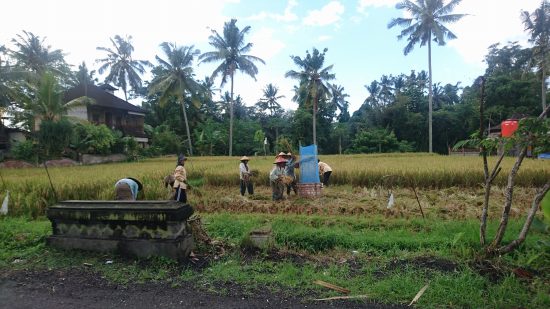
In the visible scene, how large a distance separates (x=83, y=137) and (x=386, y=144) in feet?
102

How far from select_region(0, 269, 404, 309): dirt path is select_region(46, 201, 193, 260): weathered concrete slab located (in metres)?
0.71

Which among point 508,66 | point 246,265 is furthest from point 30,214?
point 508,66

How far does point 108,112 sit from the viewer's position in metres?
32.2

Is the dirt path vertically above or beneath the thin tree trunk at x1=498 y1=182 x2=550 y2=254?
beneath

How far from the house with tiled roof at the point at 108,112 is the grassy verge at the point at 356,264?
2683cm

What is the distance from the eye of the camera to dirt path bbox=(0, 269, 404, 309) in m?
3.48

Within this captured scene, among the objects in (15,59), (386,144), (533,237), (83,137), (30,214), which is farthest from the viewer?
(386,144)

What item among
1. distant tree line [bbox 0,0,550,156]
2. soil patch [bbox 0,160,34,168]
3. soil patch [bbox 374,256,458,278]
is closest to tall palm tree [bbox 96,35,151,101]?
distant tree line [bbox 0,0,550,156]

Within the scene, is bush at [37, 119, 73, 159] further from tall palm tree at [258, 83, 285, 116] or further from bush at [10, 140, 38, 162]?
tall palm tree at [258, 83, 285, 116]

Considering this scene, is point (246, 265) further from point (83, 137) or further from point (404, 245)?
point (83, 137)

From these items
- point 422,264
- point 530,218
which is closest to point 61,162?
point 422,264

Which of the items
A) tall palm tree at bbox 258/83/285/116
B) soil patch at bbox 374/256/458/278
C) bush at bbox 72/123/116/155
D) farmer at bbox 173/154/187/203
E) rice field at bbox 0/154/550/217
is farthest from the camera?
tall palm tree at bbox 258/83/285/116

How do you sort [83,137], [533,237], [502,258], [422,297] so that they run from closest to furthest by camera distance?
[422,297] < [502,258] < [533,237] < [83,137]

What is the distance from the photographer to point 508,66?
41344 millimetres
